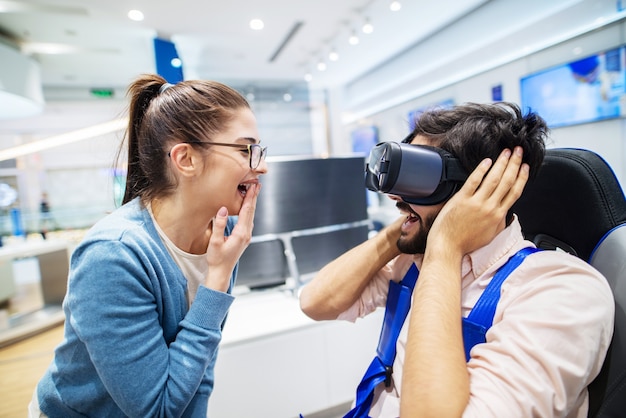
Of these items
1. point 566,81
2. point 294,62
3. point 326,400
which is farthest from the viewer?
point 294,62

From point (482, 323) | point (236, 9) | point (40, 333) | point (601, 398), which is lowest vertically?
point (40, 333)

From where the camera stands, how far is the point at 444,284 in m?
0.68

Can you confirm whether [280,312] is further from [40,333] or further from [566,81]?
[566,81]

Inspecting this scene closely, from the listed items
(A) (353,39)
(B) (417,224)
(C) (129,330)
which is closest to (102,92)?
(A) (353,39)

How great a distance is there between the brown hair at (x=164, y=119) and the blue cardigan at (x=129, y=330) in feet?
0.45

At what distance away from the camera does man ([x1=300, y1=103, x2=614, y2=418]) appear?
59 cm

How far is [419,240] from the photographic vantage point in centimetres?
93

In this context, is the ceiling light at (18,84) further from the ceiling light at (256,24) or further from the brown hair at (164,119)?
the brown hair at (164,119)

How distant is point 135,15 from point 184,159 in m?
3.82

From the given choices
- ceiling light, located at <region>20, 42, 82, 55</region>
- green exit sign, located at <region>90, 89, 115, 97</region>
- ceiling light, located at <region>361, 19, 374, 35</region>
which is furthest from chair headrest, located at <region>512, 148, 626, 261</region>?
green exit sign, located at <region>90, 89, 115, 97</region>

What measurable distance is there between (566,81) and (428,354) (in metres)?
4.07

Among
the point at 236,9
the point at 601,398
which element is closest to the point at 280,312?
the point at 601,398

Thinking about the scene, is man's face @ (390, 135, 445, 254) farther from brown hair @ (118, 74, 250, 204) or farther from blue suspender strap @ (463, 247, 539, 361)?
brown hair @ (118, 74, 250, 204)

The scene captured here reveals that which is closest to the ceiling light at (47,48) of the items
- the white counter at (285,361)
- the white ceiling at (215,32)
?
the white ceiling at (215,32)
